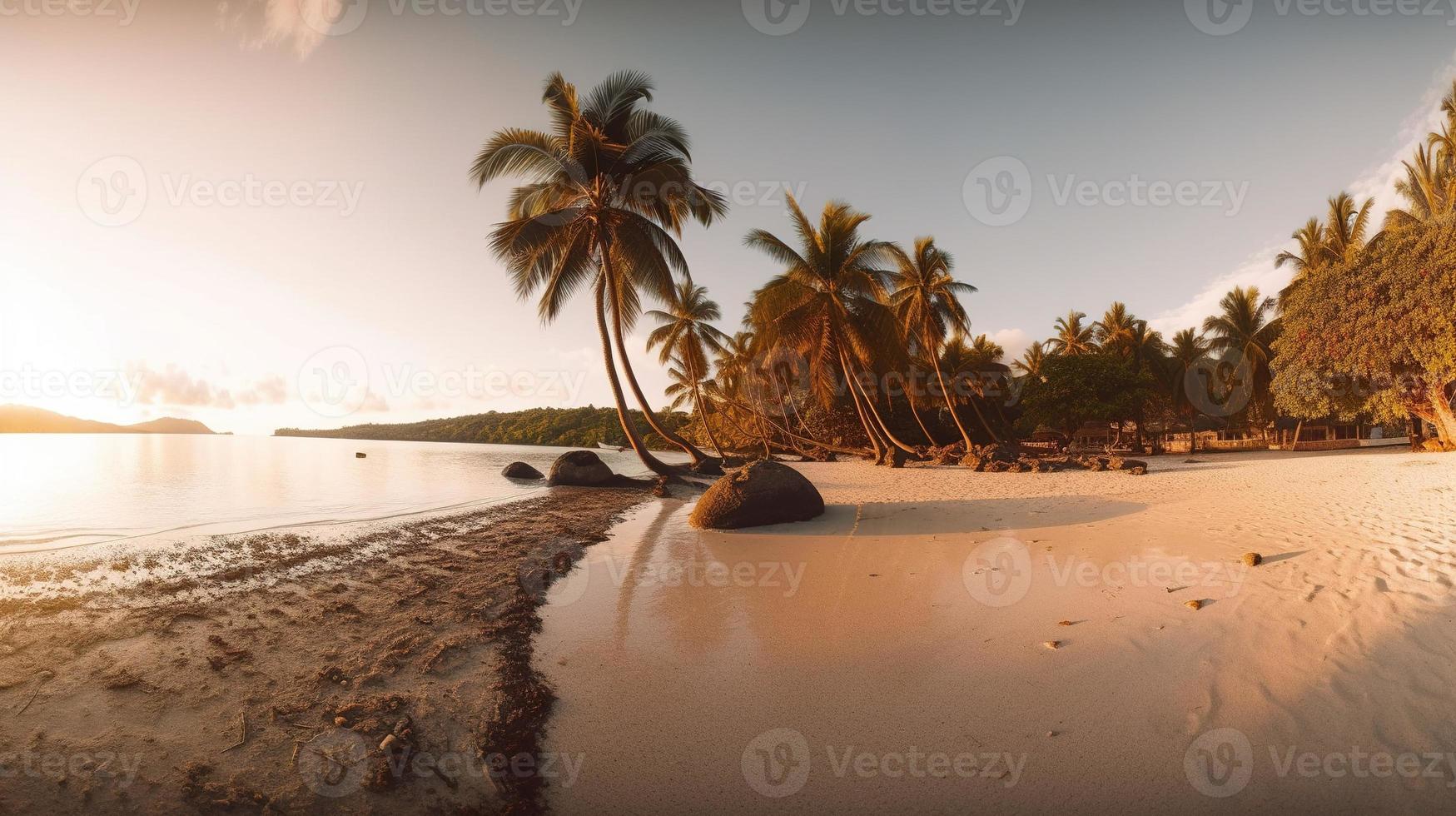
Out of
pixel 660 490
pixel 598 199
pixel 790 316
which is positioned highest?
pixel 598 199

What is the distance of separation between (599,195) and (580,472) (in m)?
8.64

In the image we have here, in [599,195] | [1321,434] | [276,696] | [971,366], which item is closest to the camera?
[276,696]

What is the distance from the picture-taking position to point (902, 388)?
30.8 meters

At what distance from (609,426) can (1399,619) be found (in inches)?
2909

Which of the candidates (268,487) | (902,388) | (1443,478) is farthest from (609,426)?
(1443,478)

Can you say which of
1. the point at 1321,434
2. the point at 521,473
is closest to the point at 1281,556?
the point at 521,473

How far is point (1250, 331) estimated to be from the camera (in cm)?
3219

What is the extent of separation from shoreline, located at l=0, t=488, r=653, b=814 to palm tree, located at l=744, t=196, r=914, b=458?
20.2 m

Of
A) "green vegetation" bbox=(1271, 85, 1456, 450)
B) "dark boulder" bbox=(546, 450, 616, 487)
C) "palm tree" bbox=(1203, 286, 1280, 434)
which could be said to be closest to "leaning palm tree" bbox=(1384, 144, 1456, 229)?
"green vegetation" bbox=(1271, 85, 1456, 450)

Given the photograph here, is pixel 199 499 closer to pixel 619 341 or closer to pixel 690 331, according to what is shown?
pixel 619 341

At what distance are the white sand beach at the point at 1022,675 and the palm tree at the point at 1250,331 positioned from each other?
3274 centimetres

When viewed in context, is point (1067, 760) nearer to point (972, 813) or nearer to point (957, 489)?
point (972, 813)

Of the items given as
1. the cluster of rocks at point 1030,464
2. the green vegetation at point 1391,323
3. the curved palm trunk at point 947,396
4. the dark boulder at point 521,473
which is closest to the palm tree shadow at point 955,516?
the cluster of rocks at point 1030,464

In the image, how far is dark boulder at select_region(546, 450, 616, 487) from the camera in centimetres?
1752
